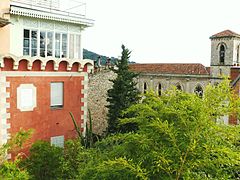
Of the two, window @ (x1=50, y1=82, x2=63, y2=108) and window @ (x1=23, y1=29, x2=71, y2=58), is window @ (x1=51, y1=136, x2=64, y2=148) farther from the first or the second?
window @ (x1=23, y1=29, x2=71, y2=58)

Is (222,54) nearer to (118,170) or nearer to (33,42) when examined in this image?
(33,42)

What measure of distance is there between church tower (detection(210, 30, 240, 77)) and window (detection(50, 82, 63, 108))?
118 ft

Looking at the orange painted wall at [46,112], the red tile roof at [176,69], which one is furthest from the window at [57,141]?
the red tile roof at [176,69]

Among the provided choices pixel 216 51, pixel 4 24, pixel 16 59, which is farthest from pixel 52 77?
pixel 216 51

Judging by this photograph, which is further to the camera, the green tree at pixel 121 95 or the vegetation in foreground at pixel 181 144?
the green tree at pixel 121 95

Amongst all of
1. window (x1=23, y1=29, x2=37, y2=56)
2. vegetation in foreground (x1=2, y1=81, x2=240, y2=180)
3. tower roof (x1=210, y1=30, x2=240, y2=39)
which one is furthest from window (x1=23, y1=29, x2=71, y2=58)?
tower roof (x1=210, y1=30, x2=240, y2=39)

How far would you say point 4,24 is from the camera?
17.3 m

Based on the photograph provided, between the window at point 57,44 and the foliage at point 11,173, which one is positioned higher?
the window at point 57,44

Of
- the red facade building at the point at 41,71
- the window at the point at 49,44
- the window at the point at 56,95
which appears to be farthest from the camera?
the window at the point at 49,44

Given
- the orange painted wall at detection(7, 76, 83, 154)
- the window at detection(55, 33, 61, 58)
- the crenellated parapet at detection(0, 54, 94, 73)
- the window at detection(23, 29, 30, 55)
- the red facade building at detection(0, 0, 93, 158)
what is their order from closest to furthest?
the crenellated parapet at detection(0, 54, 94, 73)
the red facade building at detection(0, 0, 93, 158)
the orange painted wall at detection(7, 76, 83, 154)
the window at detection(23, 29, 30, 55)
the window at detection(55, 33, 61, 58)

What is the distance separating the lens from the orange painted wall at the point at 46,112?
16.2 m

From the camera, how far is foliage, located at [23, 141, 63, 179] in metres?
14.9

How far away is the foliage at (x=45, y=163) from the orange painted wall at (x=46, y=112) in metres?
1.94

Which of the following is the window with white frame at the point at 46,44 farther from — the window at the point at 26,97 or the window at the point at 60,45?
the window at the point at 26,97
